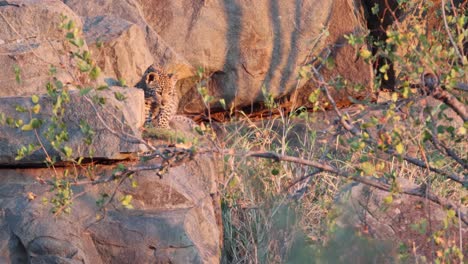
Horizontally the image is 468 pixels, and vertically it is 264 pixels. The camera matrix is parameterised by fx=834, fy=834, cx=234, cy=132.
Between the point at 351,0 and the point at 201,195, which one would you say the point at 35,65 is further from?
the point at 351,0

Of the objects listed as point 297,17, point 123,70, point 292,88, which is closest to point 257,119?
point 292,88

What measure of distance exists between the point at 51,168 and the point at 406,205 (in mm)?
2322

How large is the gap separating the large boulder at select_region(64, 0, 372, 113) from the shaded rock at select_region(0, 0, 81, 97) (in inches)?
99.7

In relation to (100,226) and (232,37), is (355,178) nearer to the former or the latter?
(100,226)

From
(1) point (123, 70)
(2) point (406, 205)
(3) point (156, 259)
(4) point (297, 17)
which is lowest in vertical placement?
(3) point (156, 259)

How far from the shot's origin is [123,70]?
7.39 m

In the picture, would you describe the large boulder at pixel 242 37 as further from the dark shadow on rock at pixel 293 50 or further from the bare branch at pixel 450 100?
the bare branch at pixel 450 100

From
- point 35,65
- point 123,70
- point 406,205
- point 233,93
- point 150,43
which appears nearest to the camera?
point 406,205

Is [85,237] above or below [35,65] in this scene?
below

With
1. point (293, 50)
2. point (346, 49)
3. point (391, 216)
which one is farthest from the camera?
point (346, 49)

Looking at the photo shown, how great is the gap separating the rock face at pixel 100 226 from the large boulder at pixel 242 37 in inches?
137

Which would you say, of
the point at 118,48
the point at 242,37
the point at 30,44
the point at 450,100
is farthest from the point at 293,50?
the point at 450,100

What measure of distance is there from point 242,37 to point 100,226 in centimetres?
420

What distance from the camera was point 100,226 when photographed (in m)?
5.41
